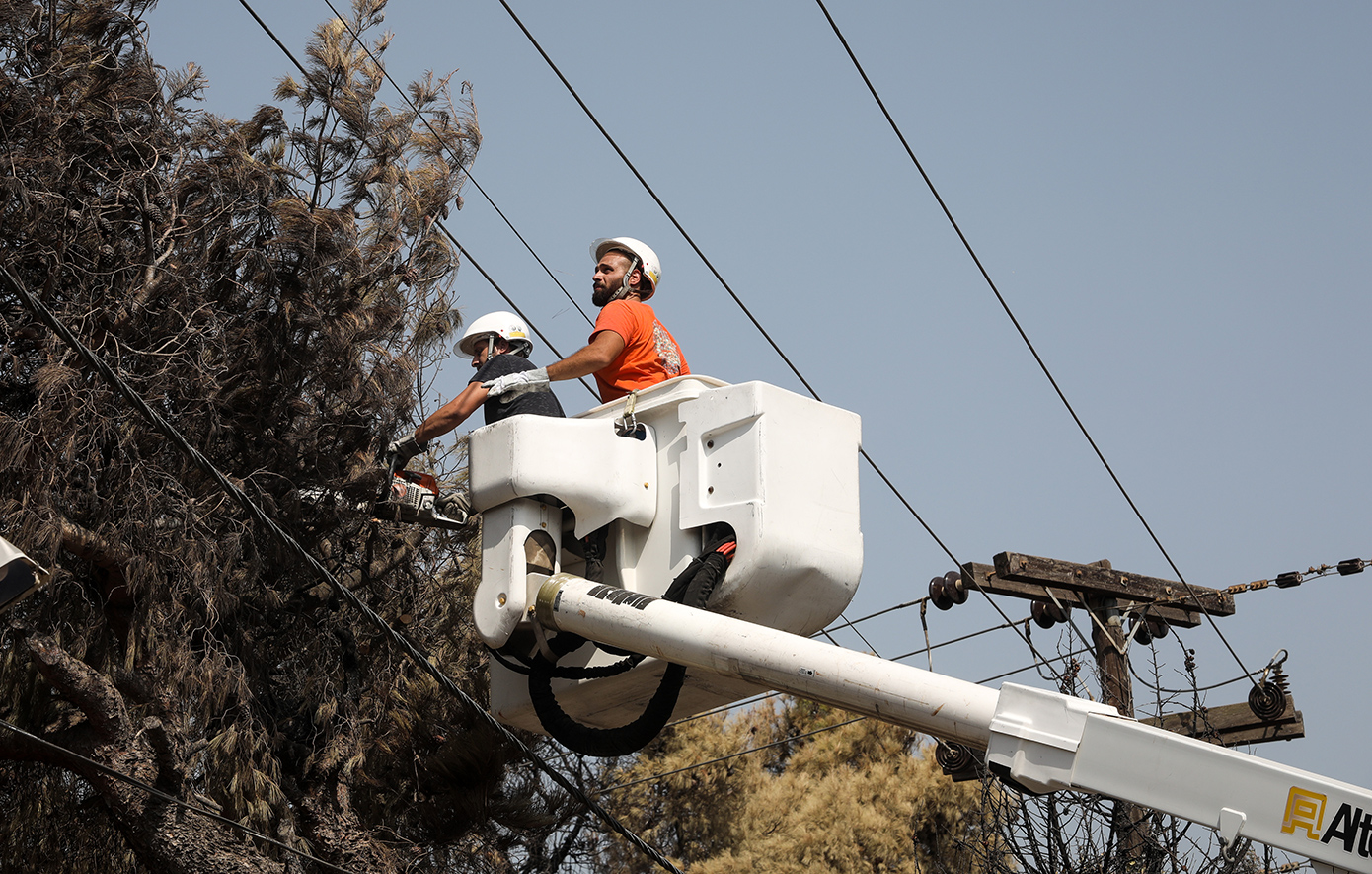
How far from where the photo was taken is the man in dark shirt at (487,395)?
6797 millimetres

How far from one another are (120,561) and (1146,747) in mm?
5512

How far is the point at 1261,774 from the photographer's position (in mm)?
4719

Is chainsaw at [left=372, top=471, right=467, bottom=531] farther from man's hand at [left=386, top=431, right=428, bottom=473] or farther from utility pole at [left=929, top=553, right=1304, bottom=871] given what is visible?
utility pole at [left=929, top=553, right=1304, bottom=871]

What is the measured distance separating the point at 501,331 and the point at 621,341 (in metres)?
1.01

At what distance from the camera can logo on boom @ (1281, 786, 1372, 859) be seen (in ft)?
15.2

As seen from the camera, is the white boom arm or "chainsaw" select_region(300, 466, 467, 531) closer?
the white boom arm

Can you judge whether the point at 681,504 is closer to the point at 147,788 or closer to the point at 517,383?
the point at 517,383

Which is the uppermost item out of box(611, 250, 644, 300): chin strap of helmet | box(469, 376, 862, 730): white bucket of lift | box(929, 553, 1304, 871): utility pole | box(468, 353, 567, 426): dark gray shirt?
box(929, 553, 1304, 871): utility pole

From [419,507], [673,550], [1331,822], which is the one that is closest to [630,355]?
[673,550]

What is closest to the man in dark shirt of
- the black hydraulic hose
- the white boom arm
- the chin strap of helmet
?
the chin strap of helmet

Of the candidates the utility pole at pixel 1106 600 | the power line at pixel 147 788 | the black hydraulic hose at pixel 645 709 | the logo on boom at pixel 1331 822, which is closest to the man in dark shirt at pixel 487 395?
the black hydraulic hose at pixel 645 709

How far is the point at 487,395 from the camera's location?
679 cm

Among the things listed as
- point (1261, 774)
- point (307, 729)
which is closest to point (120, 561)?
point (307, 729)

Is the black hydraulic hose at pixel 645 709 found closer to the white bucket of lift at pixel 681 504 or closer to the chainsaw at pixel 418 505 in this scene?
the white bucket of lift at pixel 681 504
